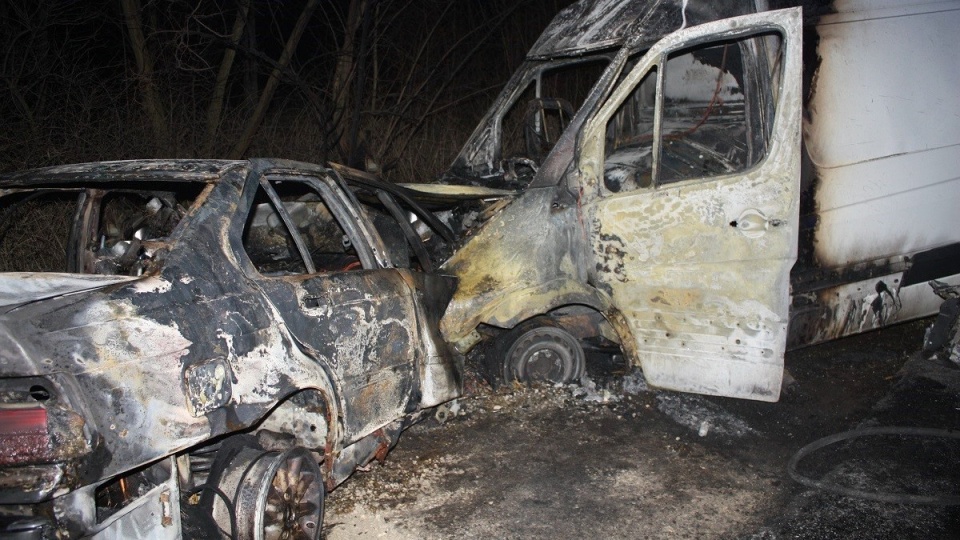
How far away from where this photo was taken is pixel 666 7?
4.75 m

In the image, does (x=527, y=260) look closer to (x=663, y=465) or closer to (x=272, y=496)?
(x=663, y=465)

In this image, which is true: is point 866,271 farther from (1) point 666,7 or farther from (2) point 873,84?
(1) point 666,7

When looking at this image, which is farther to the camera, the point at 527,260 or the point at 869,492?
the point at 527,260

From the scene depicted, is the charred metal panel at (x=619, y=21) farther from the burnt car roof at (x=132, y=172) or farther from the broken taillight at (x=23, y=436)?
the broken taillight at (x=23, y=436)

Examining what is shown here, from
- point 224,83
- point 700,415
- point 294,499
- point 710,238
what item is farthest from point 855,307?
point 224,83

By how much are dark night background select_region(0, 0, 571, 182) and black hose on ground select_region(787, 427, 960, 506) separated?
534 cm

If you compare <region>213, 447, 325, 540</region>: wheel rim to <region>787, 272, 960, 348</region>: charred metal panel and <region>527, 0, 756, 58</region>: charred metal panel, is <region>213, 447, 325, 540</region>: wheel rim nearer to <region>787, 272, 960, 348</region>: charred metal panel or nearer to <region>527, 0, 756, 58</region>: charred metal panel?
<region>787, 272, 960, 348</region>: charred metal panel

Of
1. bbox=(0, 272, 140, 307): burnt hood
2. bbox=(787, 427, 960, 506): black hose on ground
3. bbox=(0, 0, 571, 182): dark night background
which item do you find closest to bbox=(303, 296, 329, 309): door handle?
bbox=(0, 272, 140, 307): burnt hood

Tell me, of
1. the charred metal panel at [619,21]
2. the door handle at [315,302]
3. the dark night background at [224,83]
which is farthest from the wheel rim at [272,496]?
the dark night background at [224,83]

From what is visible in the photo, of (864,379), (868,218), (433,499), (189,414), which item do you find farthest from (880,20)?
(189,414)

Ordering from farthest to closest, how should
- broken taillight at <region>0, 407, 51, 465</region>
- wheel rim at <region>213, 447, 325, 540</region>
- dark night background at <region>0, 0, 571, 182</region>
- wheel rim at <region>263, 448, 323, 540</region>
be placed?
dark night background at <region>0, 0, 571, 182</region>
wheel rim at <region>263, 448, 323, 540</region>
wheel rim at <region>213, 447, 325, 540</region>
broken taillight at <region>0, 407, 51, 465</region>

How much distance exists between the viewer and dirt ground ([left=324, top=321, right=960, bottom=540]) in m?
3.48

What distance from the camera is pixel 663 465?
13.4ft

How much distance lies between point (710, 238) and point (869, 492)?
1489 millimetres
